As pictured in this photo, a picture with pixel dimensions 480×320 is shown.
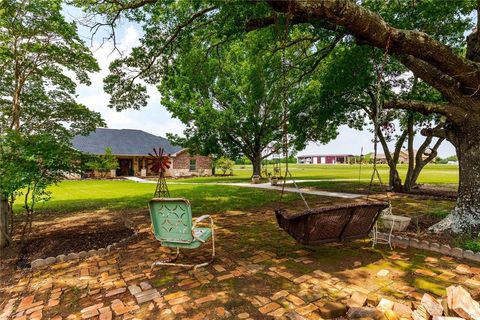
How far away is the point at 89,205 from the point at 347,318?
1129 cm

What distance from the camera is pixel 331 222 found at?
162 inches

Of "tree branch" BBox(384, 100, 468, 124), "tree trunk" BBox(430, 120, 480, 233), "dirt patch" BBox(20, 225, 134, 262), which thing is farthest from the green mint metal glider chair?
"tree branch" BBox(384, 100, 468, 124)

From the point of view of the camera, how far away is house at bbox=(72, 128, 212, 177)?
103ft

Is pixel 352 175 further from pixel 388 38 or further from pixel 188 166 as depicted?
pixel 388 38

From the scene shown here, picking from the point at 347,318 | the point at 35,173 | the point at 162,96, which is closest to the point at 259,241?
the point at 347,318

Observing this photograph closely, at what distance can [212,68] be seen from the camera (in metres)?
20.0

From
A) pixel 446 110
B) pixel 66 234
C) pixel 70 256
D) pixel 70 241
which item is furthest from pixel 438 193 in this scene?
pixel 66 234

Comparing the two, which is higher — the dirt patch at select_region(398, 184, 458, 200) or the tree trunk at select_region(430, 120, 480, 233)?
the tree trunk at select_region(430, 120, 480, 233)

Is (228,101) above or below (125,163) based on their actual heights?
above

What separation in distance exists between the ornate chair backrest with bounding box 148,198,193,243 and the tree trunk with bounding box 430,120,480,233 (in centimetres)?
558

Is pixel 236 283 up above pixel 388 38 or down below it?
below

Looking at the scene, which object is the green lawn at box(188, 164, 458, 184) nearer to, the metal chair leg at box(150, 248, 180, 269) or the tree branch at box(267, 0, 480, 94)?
the tree branch at box(267, 0, 480, 94)

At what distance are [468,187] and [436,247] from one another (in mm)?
2007

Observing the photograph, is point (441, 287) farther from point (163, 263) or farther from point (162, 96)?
point (162, 96)
